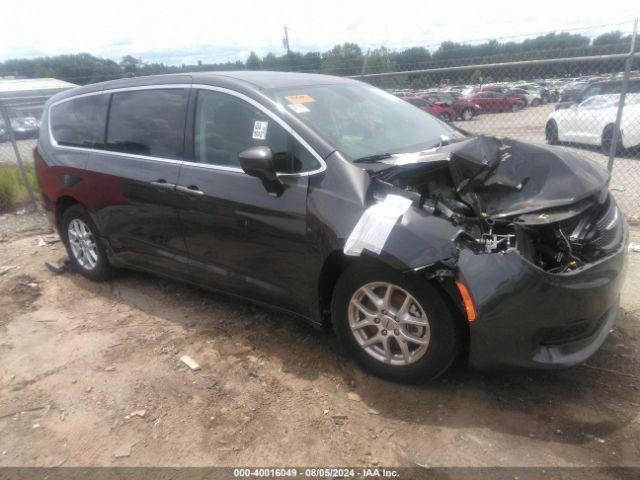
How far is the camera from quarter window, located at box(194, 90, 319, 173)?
9.92 ft

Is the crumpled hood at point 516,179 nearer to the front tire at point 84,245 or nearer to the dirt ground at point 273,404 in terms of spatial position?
the dirt ground at point 273,404

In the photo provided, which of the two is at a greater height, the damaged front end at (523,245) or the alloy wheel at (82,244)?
the damaged front end at (523,245)

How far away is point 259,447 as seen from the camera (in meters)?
2.51

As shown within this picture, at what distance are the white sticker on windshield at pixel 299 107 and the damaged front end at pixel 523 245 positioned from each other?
0.70m

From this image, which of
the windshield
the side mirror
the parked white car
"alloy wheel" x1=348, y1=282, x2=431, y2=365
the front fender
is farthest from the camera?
the parked white car

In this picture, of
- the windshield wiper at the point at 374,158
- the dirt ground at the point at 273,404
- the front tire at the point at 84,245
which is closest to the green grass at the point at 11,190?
the front tire at the point at 84,245

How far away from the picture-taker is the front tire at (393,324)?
2555mm

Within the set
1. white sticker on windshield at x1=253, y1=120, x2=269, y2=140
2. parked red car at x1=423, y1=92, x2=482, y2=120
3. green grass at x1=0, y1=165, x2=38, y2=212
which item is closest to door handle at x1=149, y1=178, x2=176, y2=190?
white sticker on windshield at x1=253, y1=120, x2=269, y2=140

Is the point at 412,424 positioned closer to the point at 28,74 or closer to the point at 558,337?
the point at 558,337

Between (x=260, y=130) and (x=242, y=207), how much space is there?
1.67 ft

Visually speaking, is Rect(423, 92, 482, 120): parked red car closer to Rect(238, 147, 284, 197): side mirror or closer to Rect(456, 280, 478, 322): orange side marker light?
Rect(238, 147, 284, 197): side mirror

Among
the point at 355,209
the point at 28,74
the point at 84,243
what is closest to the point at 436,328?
the point at 355,209

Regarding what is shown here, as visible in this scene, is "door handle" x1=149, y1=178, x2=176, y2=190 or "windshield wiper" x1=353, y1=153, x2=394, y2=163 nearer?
"windshield wiper" x1=353, y1=153, x2=394, y2=163

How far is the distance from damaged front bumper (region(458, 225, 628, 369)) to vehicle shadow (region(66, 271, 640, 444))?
0.50ft
